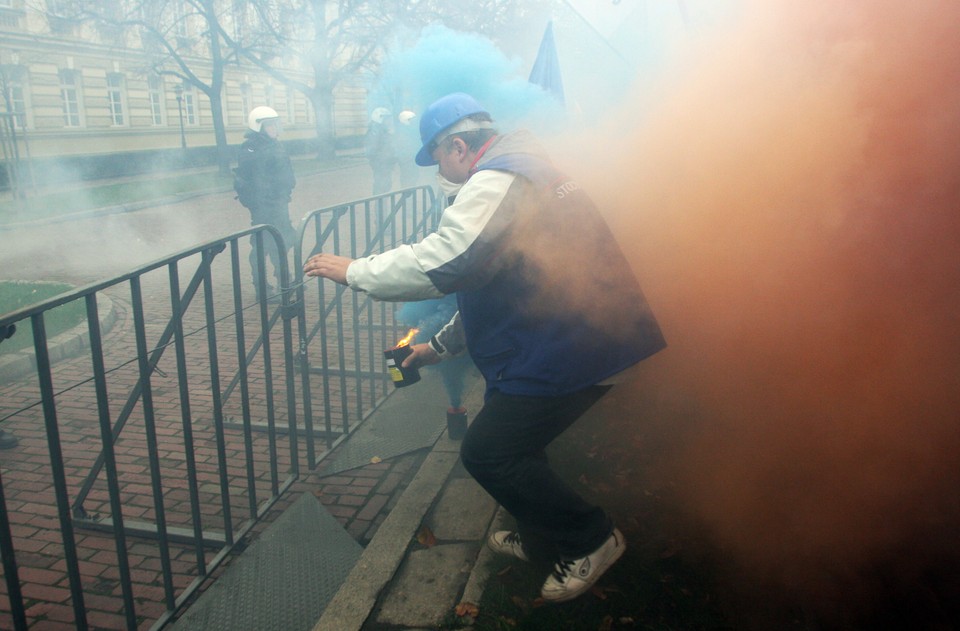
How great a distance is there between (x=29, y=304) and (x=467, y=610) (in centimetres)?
520

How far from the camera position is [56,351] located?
572 centimetres

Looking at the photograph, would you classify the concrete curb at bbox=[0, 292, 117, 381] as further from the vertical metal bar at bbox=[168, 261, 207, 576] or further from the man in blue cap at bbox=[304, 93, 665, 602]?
the man in blue cap at bbox=[304, 93, 665, 602]

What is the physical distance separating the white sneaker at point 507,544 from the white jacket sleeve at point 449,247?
1.11 meters

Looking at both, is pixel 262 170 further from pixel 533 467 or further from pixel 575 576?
pixel 575 576

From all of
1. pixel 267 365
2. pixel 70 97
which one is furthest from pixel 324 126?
pixel 267 365

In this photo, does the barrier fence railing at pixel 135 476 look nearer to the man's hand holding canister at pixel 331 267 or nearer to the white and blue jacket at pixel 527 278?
the man's hand holding canister at pixel 331 267

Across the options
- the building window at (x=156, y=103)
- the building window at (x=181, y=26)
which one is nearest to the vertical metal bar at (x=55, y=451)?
the building window at (x=181, y=26)

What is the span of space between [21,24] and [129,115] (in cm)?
575

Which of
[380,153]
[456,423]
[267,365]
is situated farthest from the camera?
[380,153]

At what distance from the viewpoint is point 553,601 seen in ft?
8.75

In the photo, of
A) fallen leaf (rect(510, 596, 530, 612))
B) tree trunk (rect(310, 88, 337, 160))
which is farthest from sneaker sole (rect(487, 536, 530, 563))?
tree trunk (rect(310, 88, 337, 160))

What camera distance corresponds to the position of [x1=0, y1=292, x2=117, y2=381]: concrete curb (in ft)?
17.4

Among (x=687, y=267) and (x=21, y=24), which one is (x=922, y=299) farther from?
(x=21, y=24)

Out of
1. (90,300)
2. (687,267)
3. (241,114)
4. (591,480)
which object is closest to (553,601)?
(591,480)
